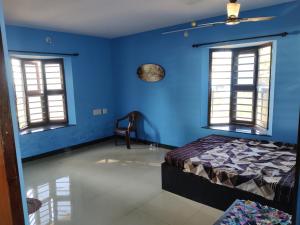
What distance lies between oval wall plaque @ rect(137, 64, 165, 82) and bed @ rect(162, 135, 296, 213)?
1.82m

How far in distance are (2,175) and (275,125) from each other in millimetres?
3543

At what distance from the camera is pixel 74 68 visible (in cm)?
473

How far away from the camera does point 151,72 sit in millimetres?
4723

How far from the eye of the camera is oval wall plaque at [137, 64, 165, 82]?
15.0ft

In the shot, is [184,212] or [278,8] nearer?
[184,212]

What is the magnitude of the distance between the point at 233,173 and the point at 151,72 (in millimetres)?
2920

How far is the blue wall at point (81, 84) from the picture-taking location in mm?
4055

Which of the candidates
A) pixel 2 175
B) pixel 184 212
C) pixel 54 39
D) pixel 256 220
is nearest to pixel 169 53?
pixel 54 39

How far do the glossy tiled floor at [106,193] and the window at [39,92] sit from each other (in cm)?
90

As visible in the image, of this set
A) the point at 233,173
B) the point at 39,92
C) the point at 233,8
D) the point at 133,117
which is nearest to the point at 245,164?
the point at 233,173

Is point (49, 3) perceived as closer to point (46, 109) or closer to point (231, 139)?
point (46, 109)

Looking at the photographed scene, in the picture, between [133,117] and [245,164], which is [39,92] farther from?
[245,164]

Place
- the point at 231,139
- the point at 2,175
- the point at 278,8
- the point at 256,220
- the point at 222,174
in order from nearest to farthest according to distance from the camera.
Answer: the point at 2,175 < the point at 256,220 < the point at 222,174 < the point at 278,8 < the point at 231,139

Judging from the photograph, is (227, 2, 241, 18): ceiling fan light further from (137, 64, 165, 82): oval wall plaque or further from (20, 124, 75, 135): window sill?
(20, 124, 75, 135): window sill
